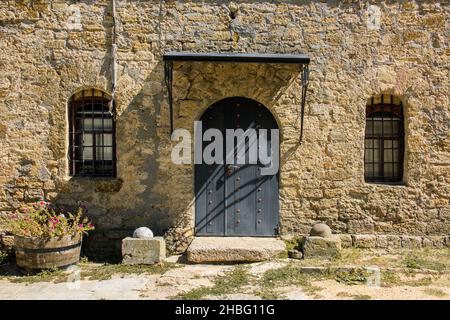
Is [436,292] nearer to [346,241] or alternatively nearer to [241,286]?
[346,241]

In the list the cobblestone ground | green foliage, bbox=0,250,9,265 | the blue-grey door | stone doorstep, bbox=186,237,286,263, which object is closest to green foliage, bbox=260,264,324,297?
the cobblestone ground

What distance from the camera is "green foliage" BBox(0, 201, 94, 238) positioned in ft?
18.1

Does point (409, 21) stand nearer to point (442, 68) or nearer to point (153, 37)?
point (442, 68)

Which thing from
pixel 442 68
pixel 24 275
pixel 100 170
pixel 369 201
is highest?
pixel 442 68

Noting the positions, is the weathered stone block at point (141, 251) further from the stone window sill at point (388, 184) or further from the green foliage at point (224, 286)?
the stone window sill at point (388, 184)

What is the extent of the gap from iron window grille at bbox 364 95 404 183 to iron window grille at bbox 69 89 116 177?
14.0 ft

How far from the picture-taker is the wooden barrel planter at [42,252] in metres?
5.39

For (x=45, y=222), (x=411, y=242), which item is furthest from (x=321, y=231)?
(x=45, y=222)

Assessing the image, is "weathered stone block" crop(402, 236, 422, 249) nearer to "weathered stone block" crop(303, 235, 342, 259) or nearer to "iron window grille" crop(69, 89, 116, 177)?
"weathered stone block" crop(303, 235, 342, 259)

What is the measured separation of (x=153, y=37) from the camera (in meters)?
6.20
